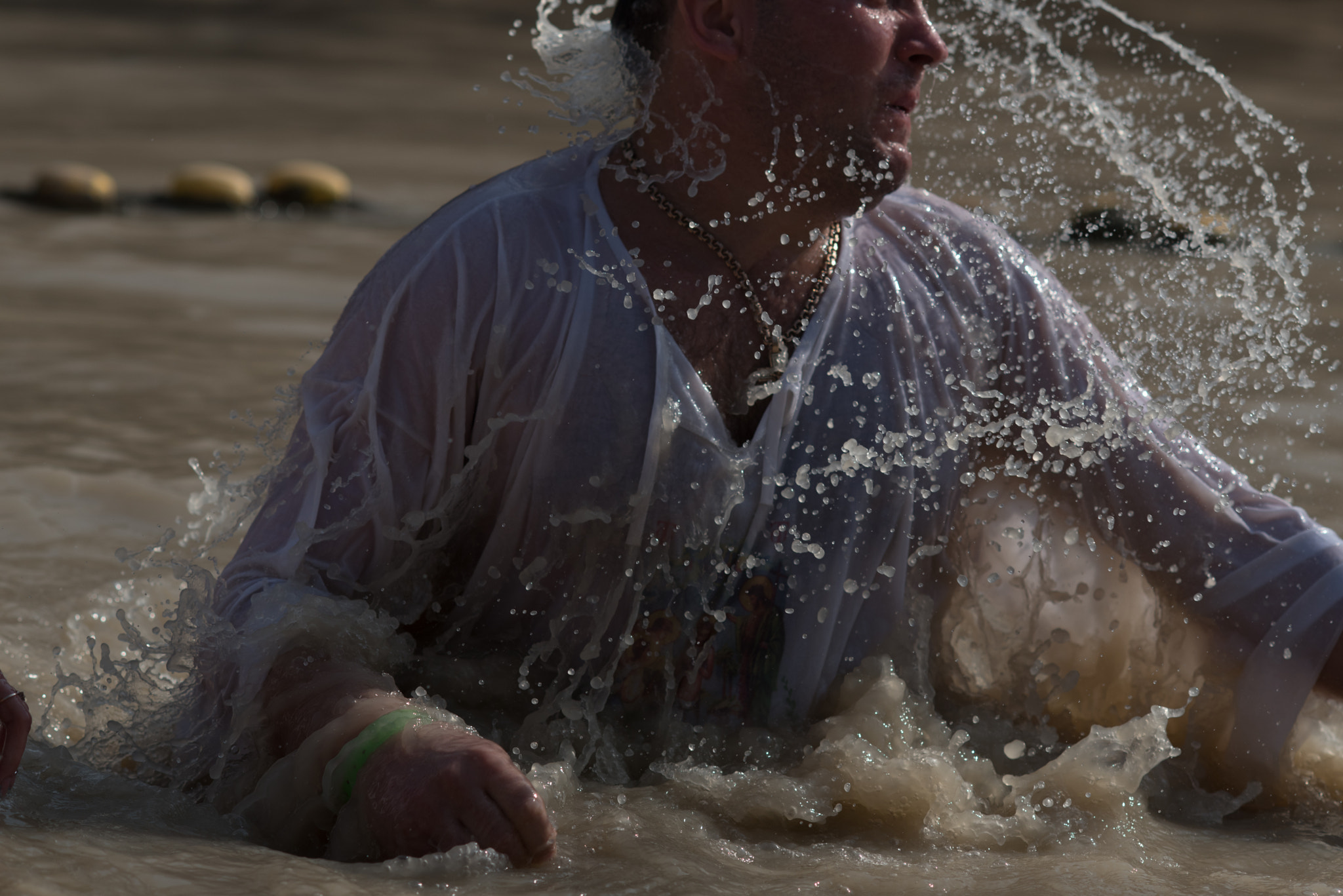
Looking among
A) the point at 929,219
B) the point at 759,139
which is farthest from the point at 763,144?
the point at 929,219

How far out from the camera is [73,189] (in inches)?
320

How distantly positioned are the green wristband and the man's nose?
113 cm

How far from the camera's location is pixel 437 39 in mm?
15961

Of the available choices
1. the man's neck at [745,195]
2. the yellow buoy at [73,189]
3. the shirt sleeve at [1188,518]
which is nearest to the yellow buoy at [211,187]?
the yellow buoy at [73,189]

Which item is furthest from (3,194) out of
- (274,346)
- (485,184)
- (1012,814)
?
(1012,814)

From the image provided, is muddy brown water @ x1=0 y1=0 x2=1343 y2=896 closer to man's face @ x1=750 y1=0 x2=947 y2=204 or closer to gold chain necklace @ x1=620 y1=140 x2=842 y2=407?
gold chain necklace @ x1=620 y1=140 x2=842 y2=407

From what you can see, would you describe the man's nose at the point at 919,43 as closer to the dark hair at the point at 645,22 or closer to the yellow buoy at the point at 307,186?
the dark hair at the point at 645,22

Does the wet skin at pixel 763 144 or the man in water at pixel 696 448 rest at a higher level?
the wet skin at pixel 763 144

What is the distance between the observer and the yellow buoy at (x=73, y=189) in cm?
810

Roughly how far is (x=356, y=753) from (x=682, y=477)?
2.00 ft

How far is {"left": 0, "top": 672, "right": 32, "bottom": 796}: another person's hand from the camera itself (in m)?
1.86

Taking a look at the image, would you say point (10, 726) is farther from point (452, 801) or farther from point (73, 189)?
point (73, 189)

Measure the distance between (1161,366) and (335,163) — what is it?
7.79 m

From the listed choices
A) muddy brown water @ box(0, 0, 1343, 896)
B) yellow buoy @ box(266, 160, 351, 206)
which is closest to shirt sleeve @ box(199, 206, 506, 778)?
muddy brown water @ box(0, 0, 1343, 896)
